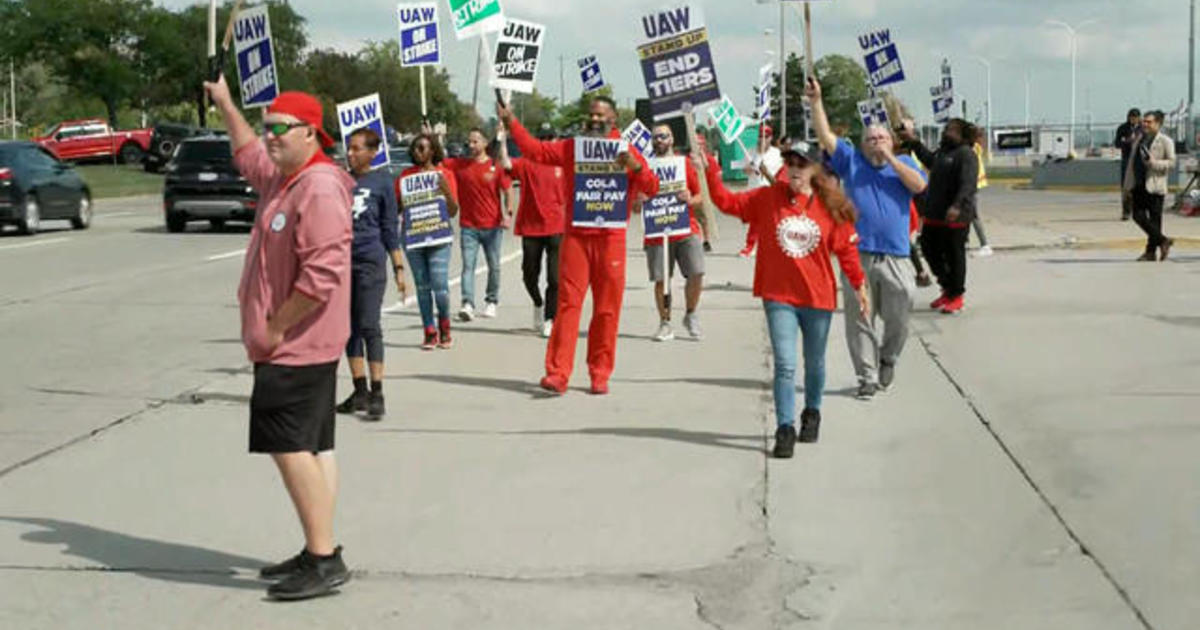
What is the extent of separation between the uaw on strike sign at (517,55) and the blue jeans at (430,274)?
1405mm

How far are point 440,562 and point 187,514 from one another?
144 centimetres

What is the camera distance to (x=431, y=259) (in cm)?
1253

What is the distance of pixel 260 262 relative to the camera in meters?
5.75

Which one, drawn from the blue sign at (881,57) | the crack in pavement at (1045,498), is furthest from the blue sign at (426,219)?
the blue sign at (881,57)

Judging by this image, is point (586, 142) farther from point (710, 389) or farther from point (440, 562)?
point (440, 562)

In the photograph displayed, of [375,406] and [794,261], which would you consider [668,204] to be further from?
[794,261]

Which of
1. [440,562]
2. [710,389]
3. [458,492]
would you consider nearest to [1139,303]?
[710,389]

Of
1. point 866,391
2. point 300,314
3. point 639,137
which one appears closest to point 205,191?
point 639,137

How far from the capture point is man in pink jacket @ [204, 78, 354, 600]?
5.66m

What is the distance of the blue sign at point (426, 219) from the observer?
12375mm

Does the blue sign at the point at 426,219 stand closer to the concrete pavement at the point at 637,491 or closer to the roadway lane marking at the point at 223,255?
the concrete pavement at the point at 637,491

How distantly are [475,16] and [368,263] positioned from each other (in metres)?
4.69

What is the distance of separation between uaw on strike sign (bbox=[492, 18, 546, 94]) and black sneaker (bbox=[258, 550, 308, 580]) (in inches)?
284

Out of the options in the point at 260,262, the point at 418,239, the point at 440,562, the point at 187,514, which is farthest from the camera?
the point at 418,239
